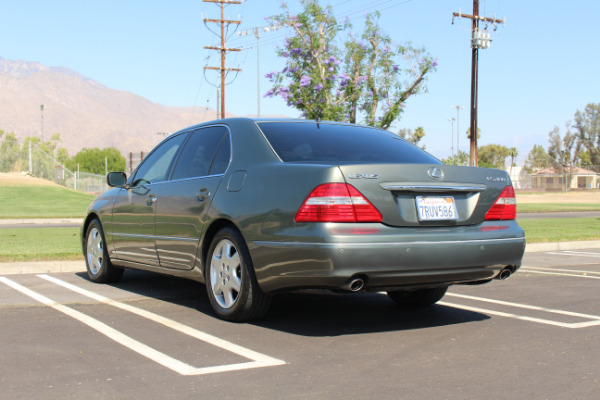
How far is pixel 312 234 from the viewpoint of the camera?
4.85 metres

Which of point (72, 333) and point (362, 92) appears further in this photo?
point (362, 92)

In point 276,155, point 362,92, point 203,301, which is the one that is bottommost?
point 203,301

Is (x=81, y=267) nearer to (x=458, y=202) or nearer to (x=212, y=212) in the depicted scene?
(x=212, y=212)

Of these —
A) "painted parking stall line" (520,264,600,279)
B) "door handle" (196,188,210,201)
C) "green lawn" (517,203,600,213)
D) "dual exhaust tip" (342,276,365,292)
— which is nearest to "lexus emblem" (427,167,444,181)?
"dual exhaust tip" (342,276,365,292)

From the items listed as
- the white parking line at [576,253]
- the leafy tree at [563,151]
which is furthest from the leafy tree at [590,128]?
the white parking line at [576,253]

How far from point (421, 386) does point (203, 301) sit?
342 centimetres

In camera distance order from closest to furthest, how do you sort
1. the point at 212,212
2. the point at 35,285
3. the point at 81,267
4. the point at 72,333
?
1. the point at 72,333
2. the point at 212,212
3. the point at 35,285
4. the point at 81,267

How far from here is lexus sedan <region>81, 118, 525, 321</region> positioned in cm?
489

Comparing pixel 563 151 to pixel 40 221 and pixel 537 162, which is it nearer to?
pixel 537 162

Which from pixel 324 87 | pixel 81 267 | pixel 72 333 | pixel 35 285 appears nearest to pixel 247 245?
pixel 72 333

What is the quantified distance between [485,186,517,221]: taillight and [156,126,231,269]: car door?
2201 millimetres

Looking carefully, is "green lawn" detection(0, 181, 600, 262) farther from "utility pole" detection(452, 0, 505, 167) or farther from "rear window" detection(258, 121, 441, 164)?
"rear window" detection(258, 121, 441, 164)

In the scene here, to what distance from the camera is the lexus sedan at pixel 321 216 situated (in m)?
4.89

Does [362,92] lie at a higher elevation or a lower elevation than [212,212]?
higher
